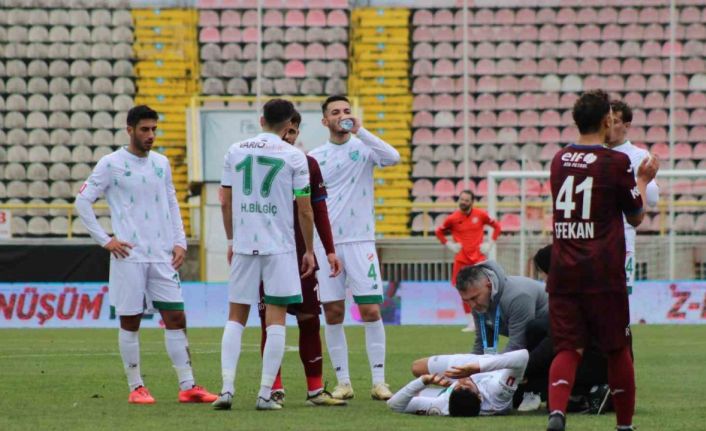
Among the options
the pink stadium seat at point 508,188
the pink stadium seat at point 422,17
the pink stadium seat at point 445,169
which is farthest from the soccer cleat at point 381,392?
the pink stadium seat at point 422,17

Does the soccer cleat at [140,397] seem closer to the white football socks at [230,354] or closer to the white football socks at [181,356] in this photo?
the white football socks at [181,356]

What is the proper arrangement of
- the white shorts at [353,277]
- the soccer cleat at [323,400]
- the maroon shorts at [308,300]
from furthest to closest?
the white shorts at [353,277]
the maroon shorts at [308,300]
the soccer cleat at [323,400]

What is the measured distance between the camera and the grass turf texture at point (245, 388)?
808 centimetres

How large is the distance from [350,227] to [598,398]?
2.55 meters

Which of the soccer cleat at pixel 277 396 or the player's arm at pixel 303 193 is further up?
the player's arm at pixel 303 193

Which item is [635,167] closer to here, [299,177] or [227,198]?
[299,177]

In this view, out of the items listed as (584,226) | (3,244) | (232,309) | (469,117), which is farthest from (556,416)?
(469,117)

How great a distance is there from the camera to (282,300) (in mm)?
8867

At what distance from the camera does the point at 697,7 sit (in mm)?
29891

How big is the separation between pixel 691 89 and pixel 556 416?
908 inches

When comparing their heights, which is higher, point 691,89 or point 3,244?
point 691,89

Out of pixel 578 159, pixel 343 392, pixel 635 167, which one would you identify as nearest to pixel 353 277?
pixel 343 392

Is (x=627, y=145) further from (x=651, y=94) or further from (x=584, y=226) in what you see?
(x=651, y=94)

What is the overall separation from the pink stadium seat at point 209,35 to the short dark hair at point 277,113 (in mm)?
20533
